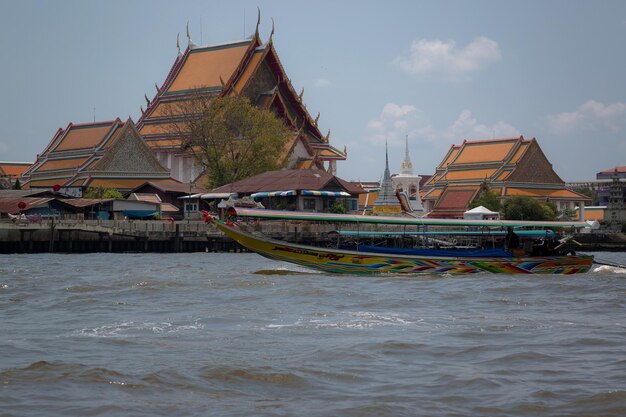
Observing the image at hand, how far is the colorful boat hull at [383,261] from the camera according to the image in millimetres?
27391

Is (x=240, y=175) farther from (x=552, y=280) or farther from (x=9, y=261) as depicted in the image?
(x=552, y=280)

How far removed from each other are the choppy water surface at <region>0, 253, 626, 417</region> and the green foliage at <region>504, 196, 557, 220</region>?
150 ft

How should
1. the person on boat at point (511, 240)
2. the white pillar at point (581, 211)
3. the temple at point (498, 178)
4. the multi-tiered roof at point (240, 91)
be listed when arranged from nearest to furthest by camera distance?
the person on boat at point (511, 240)
the multi-tiered roof at point (240, 91)
the white pillar at point (581, 211)
the temple at point (498, 178)

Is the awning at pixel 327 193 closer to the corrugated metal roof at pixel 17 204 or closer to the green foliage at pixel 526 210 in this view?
the corrugated metal roof at pixel 17 204

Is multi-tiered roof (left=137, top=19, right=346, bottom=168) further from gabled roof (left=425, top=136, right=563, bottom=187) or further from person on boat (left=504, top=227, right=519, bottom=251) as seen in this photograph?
person on boat (left=504, top=227, right=519, bottom=251)

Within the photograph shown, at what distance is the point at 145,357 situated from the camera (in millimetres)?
12969

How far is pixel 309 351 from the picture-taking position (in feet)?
44.6

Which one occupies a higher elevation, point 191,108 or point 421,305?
point 191,108

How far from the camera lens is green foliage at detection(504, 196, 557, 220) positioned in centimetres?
6900

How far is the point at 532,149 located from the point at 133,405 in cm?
7896

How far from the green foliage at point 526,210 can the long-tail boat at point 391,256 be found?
40.6 meters

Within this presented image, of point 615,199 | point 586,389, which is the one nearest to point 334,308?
point 586,389

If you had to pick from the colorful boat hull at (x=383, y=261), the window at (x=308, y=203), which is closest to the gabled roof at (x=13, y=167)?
the window at (x=308, y=203)

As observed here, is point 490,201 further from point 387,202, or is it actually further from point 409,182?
point 409,182
